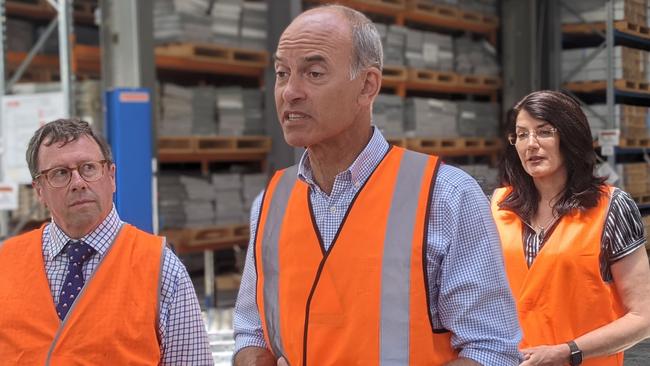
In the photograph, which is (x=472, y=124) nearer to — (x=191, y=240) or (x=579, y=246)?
(x=191, y=240)

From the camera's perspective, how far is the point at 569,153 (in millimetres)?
2730

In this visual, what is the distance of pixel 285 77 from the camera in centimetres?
188

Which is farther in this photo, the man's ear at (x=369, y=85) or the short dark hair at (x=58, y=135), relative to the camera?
the short dark hair at (x=58, y=135)

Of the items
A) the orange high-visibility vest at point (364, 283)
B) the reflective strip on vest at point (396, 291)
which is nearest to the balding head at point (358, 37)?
the orange high-visibility vest at point (364, 283)

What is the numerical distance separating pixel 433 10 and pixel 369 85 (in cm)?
620

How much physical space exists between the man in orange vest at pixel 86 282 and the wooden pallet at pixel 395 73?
5.16 meters

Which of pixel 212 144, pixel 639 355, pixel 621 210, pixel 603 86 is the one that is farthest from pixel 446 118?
pixel 621 210

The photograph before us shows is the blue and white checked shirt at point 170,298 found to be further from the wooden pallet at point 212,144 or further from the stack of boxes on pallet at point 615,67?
the wooden pallet at point 212,144

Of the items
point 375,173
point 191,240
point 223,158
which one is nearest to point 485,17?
point 223,158

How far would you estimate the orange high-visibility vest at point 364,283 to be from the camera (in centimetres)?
174

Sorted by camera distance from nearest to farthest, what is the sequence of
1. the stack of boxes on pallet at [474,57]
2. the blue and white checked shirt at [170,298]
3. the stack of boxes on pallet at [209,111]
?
the blue and white checked shirt at [170,298]
the stack of boxes on pallet at [209,111]
the stack of boxes on pallet at [474,57]

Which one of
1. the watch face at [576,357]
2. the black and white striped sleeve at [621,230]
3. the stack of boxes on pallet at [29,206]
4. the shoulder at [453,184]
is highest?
the shoulder at [453,184]

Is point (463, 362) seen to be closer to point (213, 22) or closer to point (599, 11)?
point (599, 11)

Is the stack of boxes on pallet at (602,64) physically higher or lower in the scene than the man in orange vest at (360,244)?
higher
